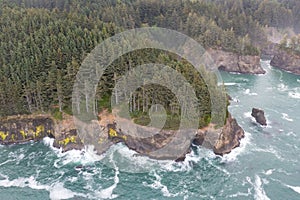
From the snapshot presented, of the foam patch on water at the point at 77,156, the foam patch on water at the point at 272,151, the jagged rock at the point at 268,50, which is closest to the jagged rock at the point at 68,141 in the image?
the foam patch on water at the point at 77,156

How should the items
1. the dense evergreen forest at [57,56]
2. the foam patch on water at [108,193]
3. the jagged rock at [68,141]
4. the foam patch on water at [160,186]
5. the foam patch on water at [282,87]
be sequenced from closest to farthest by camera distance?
the foam patch on water at [108,193] < the foam patch on water at [160,186] < the jagged rock at [68,141] < the dense evergreen forest at [57,56] < the foam patch on water at [282,87]

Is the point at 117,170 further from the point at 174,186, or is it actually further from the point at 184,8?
the point at 184,8

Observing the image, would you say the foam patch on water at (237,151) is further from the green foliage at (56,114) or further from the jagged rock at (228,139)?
the green foliage at (56,114)

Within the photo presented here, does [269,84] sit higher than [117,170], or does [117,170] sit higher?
[269,84]

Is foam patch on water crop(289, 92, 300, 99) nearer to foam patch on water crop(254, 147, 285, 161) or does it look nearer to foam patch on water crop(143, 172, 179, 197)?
foam patch on water crop(254, 147, 285, 161)

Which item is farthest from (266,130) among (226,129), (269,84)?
(269,84)

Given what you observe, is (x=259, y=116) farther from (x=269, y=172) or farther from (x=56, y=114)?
(x=56, y=114)
